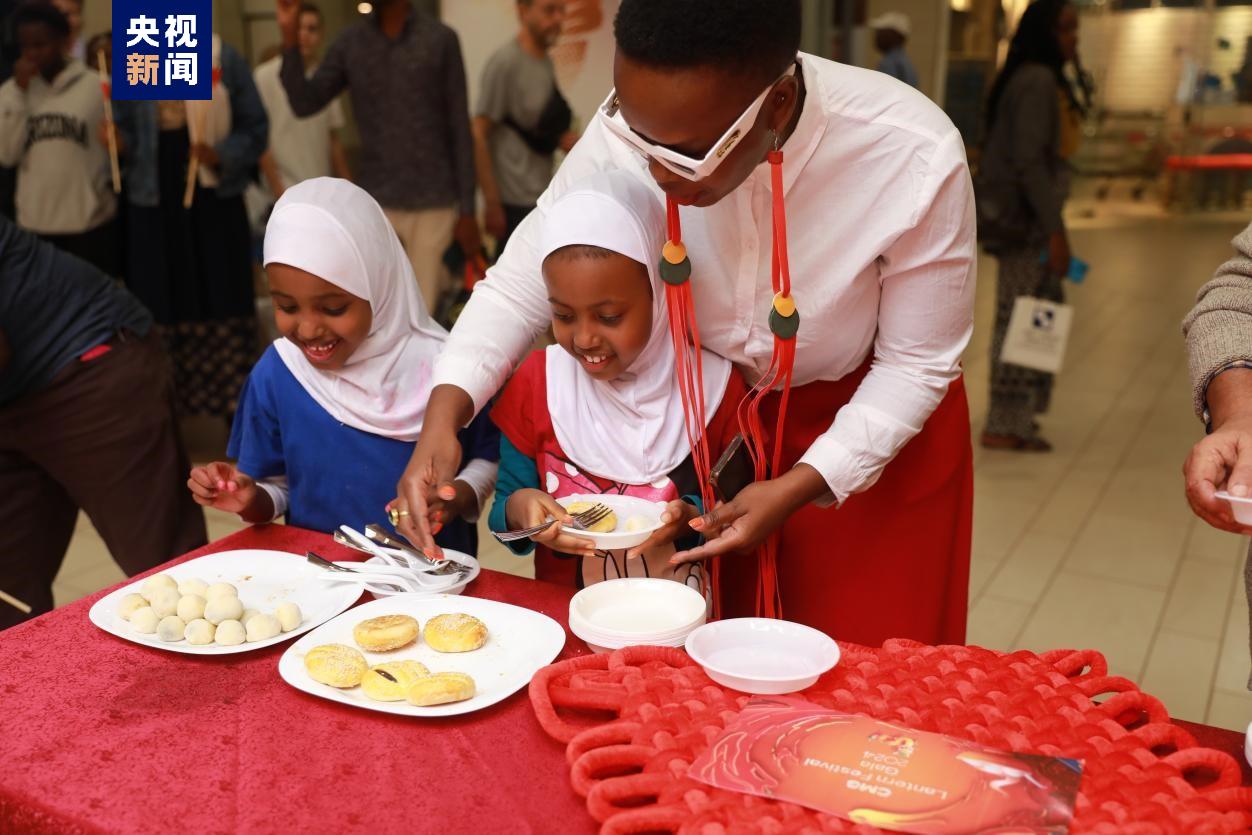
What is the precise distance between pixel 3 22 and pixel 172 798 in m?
3.81

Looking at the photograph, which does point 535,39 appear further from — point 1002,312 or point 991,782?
point 991,782

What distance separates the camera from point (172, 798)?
108 cm

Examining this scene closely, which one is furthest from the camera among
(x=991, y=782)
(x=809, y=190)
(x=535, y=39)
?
(x=535, y=39)

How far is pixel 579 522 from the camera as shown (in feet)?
4.88

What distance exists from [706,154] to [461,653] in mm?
678

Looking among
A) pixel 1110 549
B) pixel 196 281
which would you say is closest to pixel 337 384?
pixel 196 281

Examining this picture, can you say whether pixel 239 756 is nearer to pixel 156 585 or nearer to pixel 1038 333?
pixel 156 585

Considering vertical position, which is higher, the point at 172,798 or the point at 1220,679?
the point at 172,798

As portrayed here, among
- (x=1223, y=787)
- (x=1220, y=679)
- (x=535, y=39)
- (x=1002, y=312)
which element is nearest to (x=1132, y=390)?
(x=1002, y=312)

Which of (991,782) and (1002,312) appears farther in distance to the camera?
(1002,312)

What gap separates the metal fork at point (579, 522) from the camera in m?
1.46

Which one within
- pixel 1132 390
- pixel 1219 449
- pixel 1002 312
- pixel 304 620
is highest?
pixel 1219 449

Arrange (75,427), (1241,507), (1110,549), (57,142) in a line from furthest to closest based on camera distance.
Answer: (57,142), (1110,549), (75,427), (1241,507)

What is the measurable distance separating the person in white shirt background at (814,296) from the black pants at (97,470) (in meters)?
1.00
